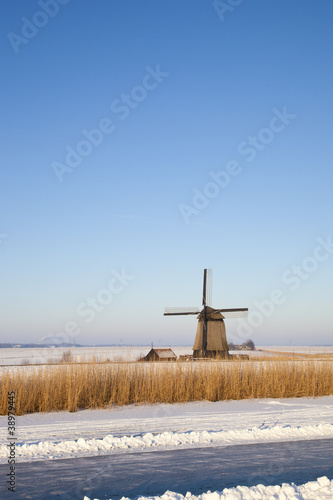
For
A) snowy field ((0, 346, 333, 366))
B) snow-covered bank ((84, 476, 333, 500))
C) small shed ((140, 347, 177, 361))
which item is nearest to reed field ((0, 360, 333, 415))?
snowy field ((0, 346, 333, 366))

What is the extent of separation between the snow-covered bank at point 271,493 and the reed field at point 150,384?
22.5ft

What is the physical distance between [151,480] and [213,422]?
13.7 feet

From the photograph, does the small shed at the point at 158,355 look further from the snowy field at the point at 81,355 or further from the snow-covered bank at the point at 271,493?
the snow-covered bank at the point at 271,493

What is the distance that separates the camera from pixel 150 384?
39.9 feet

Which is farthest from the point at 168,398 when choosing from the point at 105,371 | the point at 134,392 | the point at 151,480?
the point at 151,480

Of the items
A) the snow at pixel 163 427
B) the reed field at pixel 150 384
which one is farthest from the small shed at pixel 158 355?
the snow at pixel 163 427

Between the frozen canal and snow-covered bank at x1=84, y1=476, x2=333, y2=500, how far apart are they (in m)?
0.26

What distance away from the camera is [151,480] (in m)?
4.96

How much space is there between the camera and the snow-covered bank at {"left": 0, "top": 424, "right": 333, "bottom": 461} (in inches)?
244

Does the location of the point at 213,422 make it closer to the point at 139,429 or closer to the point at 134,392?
the point at 139,429

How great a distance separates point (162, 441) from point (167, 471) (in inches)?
64.2

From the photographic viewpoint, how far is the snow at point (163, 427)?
6504 mm

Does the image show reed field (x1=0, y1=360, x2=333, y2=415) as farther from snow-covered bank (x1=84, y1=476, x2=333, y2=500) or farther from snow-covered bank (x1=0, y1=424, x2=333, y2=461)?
snow-covered bank (x1=84, y1=476, x2=333, y2=500)

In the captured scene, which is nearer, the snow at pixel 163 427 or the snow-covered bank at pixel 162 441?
the snow-covered bank at pixel 162 441
